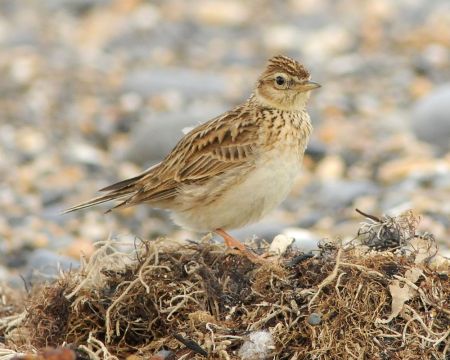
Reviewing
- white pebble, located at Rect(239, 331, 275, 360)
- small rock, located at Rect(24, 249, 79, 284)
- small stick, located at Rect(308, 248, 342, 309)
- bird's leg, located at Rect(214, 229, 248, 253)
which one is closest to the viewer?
white pebble, located at Rect(239, 331, 275, 360)

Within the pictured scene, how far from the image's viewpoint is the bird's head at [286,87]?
23.6 feet

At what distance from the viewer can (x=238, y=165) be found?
→ 6789 mm

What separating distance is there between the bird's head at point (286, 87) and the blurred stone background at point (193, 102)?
5.37 feet

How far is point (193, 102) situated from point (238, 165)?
271 inches

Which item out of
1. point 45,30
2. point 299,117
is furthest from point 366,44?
point 299,117

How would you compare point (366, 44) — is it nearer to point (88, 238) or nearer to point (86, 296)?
point (88, 238)

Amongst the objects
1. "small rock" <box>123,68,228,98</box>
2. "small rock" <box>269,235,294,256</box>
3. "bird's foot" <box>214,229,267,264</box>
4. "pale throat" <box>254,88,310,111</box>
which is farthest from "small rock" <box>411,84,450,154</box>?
"bird's foot" <box>214,229,267,264</box>

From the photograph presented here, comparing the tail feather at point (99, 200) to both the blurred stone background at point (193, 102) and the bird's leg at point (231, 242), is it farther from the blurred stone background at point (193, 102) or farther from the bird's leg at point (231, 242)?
the blurred stone background at point (193, 102)

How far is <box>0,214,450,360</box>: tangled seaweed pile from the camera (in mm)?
5555

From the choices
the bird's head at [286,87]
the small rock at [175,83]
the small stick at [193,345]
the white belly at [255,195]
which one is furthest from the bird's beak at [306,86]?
the small rock at [175,83]

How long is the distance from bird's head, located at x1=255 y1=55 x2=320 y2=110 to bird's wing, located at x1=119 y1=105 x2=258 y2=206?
0.18m

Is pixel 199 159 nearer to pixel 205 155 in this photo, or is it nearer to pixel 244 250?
pixel 205 155

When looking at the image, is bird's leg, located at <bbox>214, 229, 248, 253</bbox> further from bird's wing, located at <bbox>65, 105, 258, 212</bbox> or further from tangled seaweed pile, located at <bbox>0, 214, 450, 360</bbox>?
bird's wing, located at <bbox>65, 105, 258, 212</bbox>

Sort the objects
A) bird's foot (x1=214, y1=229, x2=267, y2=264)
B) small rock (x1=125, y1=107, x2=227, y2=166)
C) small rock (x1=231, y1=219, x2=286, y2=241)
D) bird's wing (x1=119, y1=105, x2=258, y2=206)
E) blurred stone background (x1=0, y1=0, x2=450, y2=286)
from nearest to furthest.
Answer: bird's foot (x1=214, y1=229, x2=267, y2=264) → bird's wing (x1=119, y1=105, x2=258, y2=206) → small rock (x1=231, y1=219, x2=286, y2=241) → blurred stone background (x1=0, y1=0, x2=450, y2=286) → small rock (x1=125, y1=107, x2=227, y2=166)
